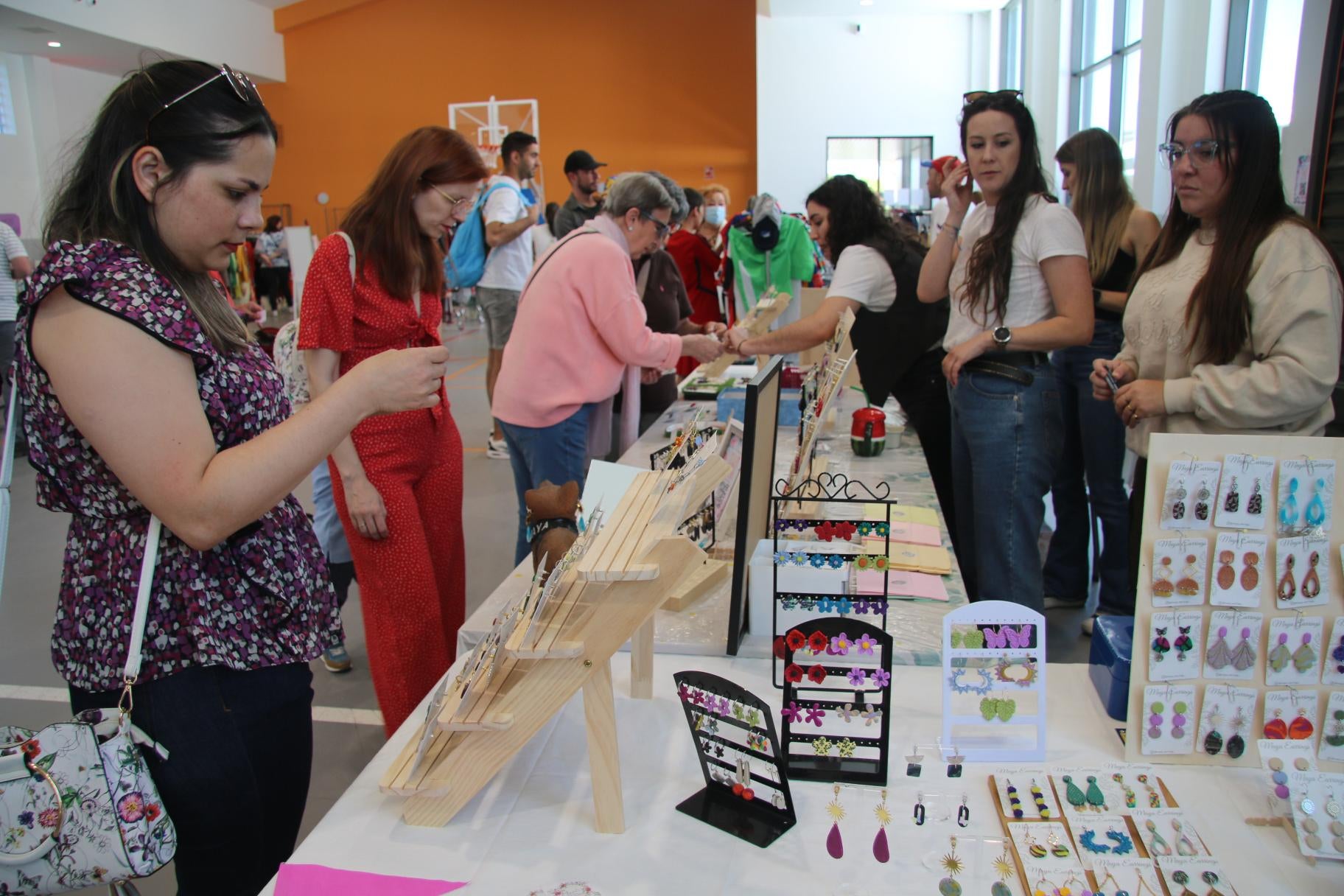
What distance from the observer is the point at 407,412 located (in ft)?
6.35

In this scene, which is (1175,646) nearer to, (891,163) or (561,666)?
(561,666)

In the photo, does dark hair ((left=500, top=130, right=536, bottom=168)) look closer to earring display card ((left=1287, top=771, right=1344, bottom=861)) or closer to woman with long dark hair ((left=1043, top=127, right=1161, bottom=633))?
woman with long dark hair ((left=1043, top=127, right=1161, bottom=633))

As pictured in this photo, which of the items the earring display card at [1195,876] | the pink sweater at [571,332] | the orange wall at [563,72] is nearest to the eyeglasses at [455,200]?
the pink sweater at [571,332]

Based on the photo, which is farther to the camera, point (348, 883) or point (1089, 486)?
point (1089, 486)

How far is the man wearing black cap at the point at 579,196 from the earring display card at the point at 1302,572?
4.13 m

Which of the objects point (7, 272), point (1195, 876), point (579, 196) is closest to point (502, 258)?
point (579, 196)

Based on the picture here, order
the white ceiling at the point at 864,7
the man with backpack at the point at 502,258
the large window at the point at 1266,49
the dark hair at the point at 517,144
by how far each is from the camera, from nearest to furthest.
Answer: the large window at the point at 1266,49
the man with backpack at the point at 502,258
the dark hair at the point at 517,144
the white ceiling at the point at 864,7

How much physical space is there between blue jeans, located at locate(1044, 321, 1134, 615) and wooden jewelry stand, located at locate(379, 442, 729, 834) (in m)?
2.17

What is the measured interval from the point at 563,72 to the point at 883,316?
448 inches

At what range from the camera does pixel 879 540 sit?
1700mm

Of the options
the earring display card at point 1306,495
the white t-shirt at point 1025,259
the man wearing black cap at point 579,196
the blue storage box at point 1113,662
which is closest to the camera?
the earring display card at point 1306,495

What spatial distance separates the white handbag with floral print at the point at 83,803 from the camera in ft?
3.07

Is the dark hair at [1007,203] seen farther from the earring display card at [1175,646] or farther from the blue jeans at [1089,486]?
the earring display card at [1175,646]

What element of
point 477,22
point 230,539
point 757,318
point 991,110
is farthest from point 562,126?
point 230,539
